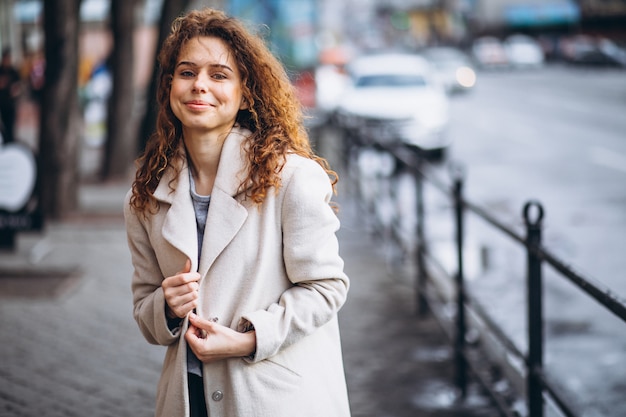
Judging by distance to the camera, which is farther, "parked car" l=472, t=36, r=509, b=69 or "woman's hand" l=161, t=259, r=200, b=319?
"parked car" l=472, t=36, r=509, b=69

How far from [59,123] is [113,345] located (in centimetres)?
511

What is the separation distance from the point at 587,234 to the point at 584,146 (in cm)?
904

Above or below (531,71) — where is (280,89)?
below

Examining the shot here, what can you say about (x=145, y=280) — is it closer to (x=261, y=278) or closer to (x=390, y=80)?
(x=261, y=278)

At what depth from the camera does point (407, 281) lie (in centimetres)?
803

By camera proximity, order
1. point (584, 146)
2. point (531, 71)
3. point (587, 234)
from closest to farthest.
Result: point (587, 234) < point (584, 146) < point (531, 71)

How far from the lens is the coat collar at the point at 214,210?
7.97 ft

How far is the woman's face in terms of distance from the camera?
8.16ft

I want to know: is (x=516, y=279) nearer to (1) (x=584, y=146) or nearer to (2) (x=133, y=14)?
(2) (x=133, y=14)

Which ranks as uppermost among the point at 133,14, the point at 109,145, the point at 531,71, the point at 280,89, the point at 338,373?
the point at 531,71

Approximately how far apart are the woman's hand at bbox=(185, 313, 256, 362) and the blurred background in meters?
0.94

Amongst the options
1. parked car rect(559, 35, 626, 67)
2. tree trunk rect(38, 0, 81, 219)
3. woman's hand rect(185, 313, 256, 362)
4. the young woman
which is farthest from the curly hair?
parked car rect(559, 35, 626, 67)

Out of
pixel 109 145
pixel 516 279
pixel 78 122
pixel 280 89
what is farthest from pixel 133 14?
pixel 280 89

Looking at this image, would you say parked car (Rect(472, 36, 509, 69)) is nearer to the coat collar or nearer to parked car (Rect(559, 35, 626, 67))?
parked car (Rect(559, 35, 626, 67))
